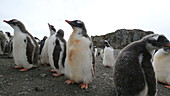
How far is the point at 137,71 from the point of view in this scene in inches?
101

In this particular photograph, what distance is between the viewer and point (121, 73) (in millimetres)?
2686

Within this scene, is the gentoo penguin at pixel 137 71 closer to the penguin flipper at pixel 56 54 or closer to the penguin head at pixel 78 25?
the penguin head at pixel 78 25

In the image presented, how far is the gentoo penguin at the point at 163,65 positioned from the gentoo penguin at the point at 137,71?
2147 millimetres

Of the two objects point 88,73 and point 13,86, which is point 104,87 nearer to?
point 88,73

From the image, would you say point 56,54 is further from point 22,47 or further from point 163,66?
point 163,66

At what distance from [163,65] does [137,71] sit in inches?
107

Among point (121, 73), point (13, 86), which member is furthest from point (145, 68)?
point (13, 86)

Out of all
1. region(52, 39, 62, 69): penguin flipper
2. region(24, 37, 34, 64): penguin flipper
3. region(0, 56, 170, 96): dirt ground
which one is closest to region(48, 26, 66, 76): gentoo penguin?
region(52, 39, 62, 69): penguin flipper

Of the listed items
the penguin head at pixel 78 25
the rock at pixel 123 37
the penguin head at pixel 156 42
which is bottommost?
the rock at pixel 123 37

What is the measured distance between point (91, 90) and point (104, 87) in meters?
0.51

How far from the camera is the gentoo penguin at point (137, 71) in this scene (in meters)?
2.58

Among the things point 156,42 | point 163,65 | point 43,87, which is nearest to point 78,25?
point 43,87

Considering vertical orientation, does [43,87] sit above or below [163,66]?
below

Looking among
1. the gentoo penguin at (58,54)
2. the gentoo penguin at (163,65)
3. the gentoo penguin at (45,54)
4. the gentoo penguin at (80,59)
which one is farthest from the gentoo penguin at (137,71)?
the gentoo penguin at (45,54)
